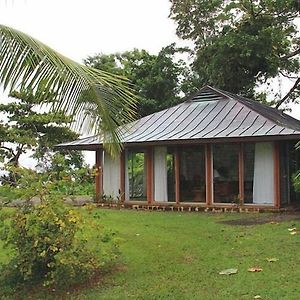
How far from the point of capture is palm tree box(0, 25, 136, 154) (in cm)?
561

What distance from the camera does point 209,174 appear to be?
15.6 metres

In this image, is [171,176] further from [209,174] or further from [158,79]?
[158,79]

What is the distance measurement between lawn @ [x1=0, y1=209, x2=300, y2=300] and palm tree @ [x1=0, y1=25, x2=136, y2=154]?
6.46ft

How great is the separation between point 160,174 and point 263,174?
135 inches

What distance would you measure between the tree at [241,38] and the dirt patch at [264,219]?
7856 millimetres

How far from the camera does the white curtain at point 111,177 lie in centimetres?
1745

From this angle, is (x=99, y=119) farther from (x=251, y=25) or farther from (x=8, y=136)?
(x=8, y=136)

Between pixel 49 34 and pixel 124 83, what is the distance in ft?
4.38

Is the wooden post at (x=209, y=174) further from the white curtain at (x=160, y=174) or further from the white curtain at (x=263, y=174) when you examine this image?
the white curtain at (x=160, y=174)

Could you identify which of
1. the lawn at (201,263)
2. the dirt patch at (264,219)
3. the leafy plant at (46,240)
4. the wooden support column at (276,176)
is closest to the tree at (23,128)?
the wooden support column at (276,176)

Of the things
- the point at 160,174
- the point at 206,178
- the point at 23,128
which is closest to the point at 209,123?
the point at 206,178

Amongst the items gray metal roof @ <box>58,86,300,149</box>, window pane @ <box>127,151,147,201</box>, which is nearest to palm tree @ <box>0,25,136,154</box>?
gray metal roof @ <box>58,86,300,149</box>

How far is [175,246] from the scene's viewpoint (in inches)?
351

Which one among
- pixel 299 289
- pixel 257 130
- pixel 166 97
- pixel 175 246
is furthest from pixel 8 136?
pixel 299 289
